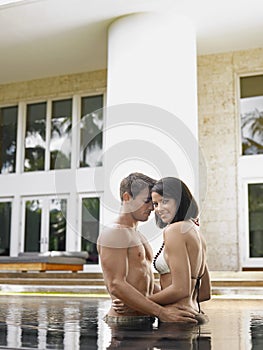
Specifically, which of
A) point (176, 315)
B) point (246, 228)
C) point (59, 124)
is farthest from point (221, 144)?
point (176, 315)

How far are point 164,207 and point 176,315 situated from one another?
2.18 ft

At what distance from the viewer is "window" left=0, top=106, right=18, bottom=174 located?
69.7ft

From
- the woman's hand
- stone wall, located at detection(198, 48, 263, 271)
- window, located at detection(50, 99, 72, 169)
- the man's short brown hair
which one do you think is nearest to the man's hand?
the woman's hand

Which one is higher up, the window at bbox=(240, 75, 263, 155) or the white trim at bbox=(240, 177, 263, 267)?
the window at bbox=(240, 75, 263, 155)

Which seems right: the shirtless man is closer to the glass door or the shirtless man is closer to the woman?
the woman

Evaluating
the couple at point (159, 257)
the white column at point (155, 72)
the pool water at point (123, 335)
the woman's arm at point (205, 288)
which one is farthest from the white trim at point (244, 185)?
the couple at point (159, 257)

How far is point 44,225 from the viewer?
64.6ft

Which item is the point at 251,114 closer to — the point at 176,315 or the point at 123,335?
the point at 176,315

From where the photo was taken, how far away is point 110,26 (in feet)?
51.7

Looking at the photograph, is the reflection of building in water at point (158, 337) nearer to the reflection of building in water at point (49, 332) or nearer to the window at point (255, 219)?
the reflection of building in water at point (49, 332)

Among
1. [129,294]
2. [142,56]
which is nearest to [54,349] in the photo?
[129,294]

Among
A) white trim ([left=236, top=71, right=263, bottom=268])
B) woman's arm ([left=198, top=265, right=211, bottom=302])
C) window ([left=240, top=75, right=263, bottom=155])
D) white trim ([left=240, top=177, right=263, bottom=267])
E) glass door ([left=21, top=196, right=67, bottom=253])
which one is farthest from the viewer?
glass door ([left=21, top=196, right=67, bottom=253])

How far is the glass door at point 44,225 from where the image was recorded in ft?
64.0

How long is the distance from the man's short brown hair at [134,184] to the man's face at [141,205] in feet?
0.09
